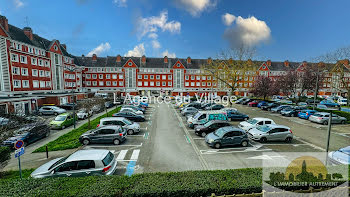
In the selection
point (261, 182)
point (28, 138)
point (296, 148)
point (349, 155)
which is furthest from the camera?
point (28, 138)

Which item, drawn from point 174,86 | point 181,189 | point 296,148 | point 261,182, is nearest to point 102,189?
point 181,189

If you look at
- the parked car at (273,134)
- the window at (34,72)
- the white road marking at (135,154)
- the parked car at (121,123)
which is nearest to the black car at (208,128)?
the parked car at (273,134)

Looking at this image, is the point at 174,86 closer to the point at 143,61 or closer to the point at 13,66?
the point at 143,61

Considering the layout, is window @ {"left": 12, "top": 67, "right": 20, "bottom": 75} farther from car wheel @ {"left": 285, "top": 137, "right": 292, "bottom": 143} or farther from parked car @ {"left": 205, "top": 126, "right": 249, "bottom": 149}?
car wheel @ {"left": 285, "top": 137, "right": 292, "bottom": 143}

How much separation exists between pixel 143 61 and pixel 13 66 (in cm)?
3973

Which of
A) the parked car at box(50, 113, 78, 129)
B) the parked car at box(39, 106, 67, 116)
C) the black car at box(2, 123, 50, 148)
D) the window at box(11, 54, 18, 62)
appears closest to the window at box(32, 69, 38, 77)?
the window at box(11, 54, 18, 62)

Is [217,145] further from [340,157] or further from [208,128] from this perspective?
[340,157]

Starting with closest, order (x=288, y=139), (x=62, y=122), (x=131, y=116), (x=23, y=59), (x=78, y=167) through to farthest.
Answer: (x=78, y=167) → (x=288, y=139) → (x=62, y=122) → (x=131, y=116) → (x=23, y=59)

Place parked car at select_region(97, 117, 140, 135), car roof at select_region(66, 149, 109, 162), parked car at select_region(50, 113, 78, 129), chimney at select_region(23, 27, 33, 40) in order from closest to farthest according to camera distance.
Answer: car roof at select_region(66, 149, 109, 162) < parked car at select_region(97, 117, 140, 135) < parked car at select_region(50, 113, 78, 129) < chimney at select_region(23, 27, 33, 40)

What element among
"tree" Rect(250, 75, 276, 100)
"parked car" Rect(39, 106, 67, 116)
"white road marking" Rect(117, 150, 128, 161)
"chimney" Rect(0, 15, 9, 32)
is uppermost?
"chimney" Rect(0, 15, 9, 32)

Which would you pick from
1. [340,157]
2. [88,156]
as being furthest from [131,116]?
[340,157]

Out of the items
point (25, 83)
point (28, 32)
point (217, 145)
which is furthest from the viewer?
point (28, 32)

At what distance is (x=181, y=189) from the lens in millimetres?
5812

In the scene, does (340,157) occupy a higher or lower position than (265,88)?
lower
